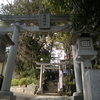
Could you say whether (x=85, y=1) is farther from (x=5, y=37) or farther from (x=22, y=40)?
(x=22, y=40)

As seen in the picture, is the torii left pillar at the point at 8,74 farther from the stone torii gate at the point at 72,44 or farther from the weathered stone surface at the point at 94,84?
the weathered stone surface at the point at 94,84

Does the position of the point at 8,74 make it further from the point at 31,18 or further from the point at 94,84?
the point at 94,84

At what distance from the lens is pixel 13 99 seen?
220 inches

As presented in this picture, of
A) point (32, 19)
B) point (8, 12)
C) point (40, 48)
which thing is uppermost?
point (8, 12)

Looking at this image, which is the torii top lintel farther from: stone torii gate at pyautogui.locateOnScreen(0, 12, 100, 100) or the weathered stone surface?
the weathered stone surface

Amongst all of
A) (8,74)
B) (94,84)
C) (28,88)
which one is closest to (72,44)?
(94,84)

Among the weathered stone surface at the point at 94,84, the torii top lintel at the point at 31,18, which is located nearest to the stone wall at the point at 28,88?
the torii top lintel at the point at 31,18

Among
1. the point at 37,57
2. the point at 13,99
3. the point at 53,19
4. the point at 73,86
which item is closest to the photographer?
the point at 13,99

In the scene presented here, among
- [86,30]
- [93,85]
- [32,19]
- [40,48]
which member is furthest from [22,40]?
[93,85]

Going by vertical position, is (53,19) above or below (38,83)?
above

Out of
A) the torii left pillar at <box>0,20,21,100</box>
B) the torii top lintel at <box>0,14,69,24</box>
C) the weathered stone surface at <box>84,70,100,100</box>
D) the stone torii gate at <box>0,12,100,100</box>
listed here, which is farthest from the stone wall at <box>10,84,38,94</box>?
the weathered stone surface at <box>84,70,100,100</box>

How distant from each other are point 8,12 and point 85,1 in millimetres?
12494

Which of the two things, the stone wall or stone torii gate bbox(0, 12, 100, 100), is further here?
the stone wall

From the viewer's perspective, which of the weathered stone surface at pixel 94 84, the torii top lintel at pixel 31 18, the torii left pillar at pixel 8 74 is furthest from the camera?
the torii top lintel at pixel 31 18
